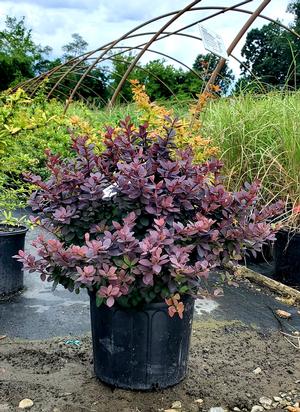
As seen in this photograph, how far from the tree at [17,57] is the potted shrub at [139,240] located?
14669 millimetres

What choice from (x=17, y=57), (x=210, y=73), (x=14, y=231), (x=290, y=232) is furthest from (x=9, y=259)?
(x=17, y=57)

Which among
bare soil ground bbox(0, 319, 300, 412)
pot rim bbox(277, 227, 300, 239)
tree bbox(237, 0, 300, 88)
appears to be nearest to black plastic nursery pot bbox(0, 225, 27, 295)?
bare soil ground bbox(0, 319, 300, 412)

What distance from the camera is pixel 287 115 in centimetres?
394

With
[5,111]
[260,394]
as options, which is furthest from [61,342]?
[5,111]

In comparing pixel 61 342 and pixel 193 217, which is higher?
pixel 193 217

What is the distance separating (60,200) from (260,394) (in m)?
1.13

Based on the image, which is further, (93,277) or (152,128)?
(152,128)

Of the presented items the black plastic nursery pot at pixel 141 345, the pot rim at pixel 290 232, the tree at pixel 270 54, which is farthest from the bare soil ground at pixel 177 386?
the tree at pixel 270 54

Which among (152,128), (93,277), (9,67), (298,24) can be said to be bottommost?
(93,277)

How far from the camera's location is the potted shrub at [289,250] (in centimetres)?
346

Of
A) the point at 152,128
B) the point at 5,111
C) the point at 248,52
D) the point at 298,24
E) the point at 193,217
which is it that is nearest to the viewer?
the point at 193,217

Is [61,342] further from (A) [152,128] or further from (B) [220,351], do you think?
(A) [152,128]

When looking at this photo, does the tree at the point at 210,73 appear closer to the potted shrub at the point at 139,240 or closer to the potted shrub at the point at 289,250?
the potted shrub at the point at 289,250

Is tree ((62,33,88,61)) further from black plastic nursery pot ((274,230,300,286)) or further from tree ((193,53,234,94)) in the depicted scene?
black plastic nursery pot ((274,230,300,286))
